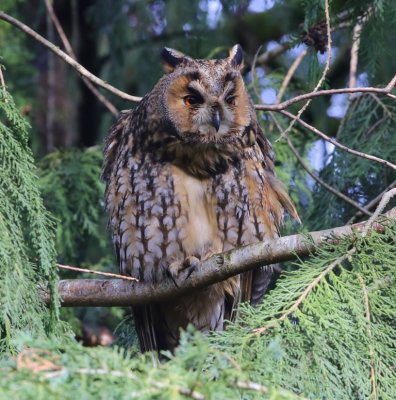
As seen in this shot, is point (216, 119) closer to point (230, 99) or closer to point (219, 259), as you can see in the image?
point (230, 99)

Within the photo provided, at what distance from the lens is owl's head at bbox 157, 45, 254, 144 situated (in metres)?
3.10

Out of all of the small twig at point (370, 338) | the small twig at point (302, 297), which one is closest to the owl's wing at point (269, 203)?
the small twig at point (302, 297)

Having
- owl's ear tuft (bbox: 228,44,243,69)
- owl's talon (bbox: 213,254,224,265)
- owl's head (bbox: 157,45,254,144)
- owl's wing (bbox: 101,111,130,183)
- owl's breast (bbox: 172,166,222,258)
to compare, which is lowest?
owl's talon (bbox: 213,254,224,265)

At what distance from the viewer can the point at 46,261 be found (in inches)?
84.4

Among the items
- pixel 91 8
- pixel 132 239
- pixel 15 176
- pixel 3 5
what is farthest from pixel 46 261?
pixel 91 8

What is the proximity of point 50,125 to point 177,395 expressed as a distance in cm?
437

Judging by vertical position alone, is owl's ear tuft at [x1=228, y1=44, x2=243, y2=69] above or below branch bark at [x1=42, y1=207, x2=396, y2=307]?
above

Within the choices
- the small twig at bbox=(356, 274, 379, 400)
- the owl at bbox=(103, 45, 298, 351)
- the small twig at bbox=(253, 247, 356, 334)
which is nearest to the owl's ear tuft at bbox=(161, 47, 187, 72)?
the owl at bbox=(103, 45, 298, 351)

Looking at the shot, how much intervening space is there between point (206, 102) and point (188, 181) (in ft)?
1.07

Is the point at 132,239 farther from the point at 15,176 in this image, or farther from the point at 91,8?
the point at 91,8

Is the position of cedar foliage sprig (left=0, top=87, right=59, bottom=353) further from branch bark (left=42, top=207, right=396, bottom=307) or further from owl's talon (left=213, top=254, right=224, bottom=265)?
owl's talon (left=213, top=254, right=224, bottom=265)

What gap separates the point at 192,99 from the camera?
10.3 feet

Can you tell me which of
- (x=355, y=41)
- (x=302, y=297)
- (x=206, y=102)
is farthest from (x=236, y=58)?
(x=302, y=297)

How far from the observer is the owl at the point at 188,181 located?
314 cm
